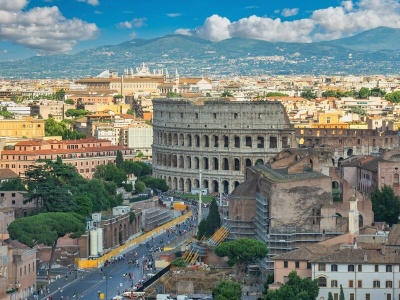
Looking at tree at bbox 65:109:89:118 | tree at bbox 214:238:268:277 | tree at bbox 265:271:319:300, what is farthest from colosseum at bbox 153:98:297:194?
tree at bbox 265:271:319:300

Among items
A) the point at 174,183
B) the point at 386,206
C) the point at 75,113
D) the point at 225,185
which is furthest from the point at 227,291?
the point at 75,113

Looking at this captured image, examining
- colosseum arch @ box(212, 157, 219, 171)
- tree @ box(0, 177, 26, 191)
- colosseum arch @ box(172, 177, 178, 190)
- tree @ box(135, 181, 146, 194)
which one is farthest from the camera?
colosseum arch @ box(172, 177, 178, 190)

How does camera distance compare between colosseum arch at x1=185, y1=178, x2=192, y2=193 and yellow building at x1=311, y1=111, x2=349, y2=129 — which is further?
yellow building at x1=311, y1=111, x2=349, y2=129

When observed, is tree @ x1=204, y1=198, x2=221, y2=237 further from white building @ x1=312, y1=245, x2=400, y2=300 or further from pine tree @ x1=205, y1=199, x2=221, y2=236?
white building @ x1=312, y1=245, x2=400, y2=300

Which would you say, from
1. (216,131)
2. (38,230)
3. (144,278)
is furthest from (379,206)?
(216,131)

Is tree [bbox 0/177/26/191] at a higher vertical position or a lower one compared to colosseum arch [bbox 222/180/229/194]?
higher

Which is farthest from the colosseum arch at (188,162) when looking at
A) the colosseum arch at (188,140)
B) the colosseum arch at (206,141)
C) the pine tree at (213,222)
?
the pine tree at (213,222)
